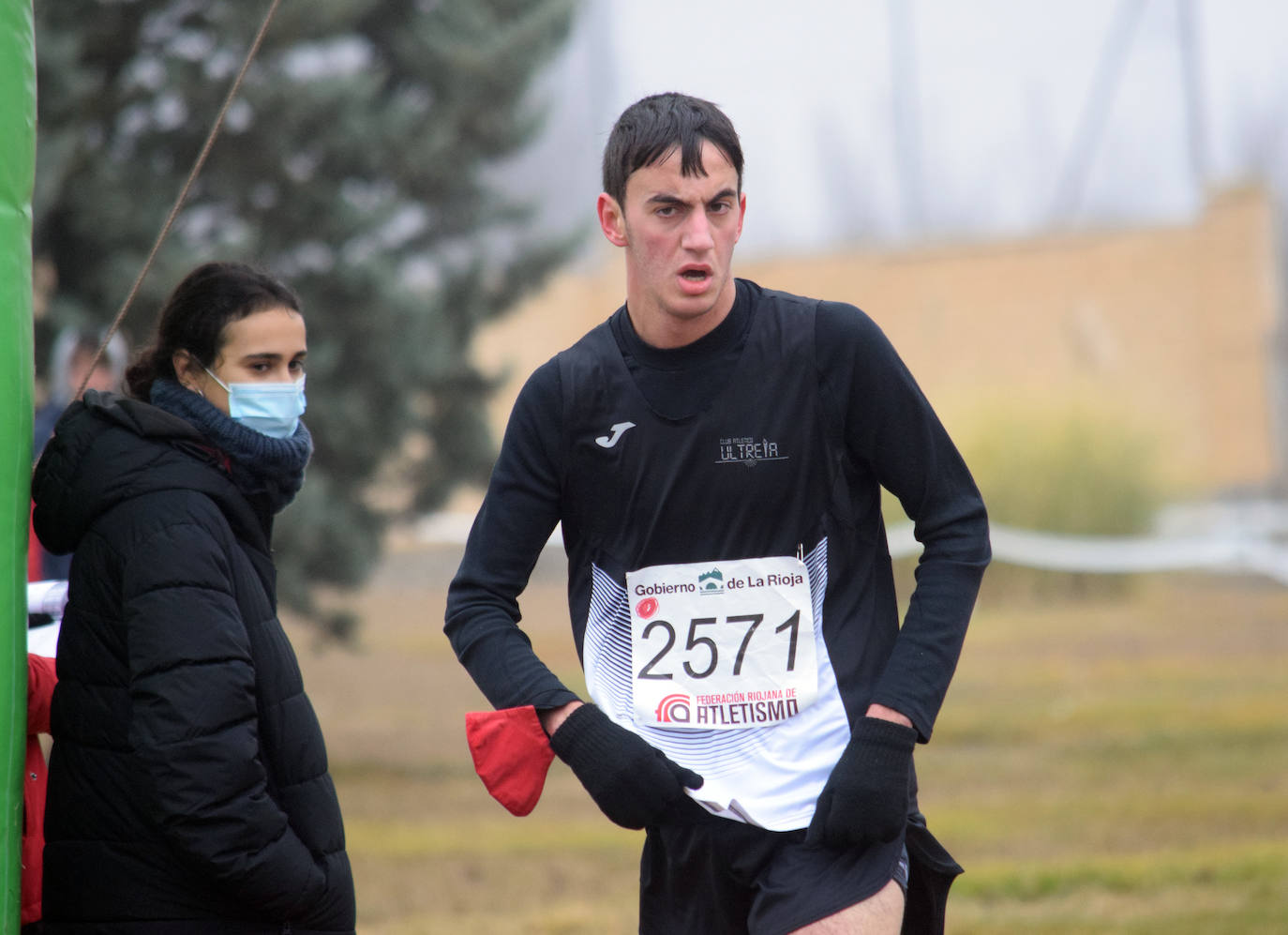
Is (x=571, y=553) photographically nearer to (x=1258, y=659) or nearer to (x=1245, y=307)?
(x=1258, y=659)

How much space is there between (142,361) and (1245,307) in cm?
3104

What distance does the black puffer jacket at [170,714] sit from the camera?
111 inches

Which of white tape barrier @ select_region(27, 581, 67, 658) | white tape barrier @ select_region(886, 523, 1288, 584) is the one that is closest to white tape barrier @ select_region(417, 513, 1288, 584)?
white tape barrier @ select_region(886, 523, 1288, 584)

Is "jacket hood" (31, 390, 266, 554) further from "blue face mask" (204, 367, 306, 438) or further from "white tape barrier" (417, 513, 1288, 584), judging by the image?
"white tape barrier" (417, 513, 1288, 584)

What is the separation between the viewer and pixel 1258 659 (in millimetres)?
13734

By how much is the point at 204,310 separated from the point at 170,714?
83 cm

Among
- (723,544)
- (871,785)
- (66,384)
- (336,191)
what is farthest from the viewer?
(336,191)

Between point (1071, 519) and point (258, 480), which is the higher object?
point (1071, 519)

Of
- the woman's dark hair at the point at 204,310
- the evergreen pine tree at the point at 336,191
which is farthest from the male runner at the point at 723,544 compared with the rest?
the evergreen pine tree at the point at 336,191

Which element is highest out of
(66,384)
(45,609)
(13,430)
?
(66,384)

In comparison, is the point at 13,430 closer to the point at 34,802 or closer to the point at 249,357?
the point at 249,357

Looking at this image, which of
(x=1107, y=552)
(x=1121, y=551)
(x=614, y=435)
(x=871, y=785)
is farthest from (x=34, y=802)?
(x=1121, y=551)

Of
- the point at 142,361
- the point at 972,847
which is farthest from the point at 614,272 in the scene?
the point at 142,361

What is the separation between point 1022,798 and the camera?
346 inches
